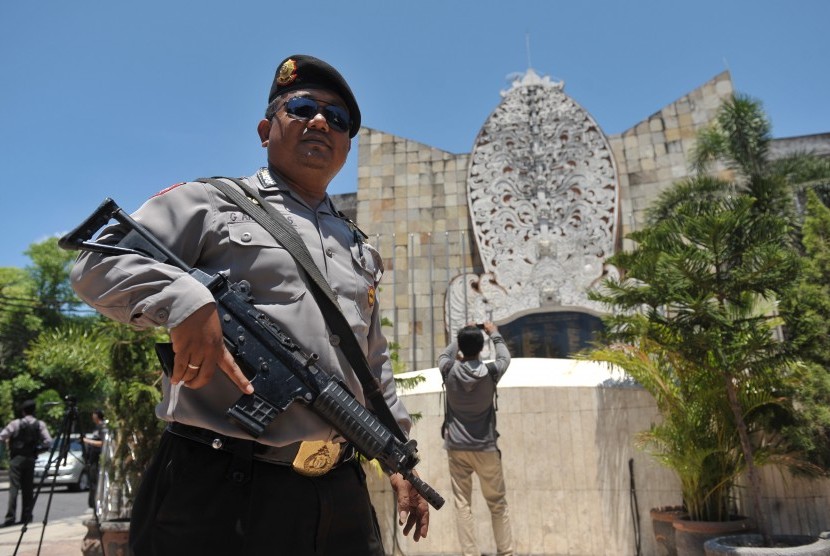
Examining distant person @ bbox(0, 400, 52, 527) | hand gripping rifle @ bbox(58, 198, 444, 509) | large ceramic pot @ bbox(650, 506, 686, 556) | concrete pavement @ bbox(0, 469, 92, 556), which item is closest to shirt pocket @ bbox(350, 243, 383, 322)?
hand gripping rifle @ bbox(58, 198, 444, 509)

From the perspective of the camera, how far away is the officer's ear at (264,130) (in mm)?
1719

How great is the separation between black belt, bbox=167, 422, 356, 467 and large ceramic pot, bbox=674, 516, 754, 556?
358 centimetres

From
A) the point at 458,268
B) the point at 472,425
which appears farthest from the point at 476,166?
the point at 472,425

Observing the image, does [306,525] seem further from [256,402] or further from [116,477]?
[116,477]

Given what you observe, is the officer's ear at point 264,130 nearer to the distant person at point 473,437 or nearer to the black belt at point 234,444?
the black belt at point 234,444

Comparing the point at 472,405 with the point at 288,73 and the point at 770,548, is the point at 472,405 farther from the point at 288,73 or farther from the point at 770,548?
the point at 288,73

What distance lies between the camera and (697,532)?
389 cm

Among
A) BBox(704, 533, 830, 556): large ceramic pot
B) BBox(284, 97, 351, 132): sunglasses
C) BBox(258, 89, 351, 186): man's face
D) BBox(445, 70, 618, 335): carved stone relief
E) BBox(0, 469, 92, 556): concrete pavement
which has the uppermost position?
BBox(445, 70, 618, 335): carved stone relief

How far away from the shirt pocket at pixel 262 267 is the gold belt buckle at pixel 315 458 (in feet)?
1.11

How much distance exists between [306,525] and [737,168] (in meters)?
9.29

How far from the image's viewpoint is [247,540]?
1.22 m

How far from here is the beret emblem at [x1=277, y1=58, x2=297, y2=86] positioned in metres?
1.65

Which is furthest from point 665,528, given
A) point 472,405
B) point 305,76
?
point 305,76

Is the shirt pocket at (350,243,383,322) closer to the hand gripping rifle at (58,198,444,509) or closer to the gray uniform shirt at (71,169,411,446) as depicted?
the gray uniform shirt at (71,169,411,446)
